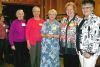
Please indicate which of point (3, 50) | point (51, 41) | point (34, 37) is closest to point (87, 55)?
point (51, 41)

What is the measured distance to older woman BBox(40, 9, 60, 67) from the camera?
16.6 feet

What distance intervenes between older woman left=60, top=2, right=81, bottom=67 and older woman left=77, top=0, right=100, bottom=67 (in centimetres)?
79

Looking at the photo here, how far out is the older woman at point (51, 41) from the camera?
5071mm

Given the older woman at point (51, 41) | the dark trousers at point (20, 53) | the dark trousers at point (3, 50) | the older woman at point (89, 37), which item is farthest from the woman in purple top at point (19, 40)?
the older woman at point (89, 37)

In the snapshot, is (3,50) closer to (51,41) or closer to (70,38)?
(51,41)

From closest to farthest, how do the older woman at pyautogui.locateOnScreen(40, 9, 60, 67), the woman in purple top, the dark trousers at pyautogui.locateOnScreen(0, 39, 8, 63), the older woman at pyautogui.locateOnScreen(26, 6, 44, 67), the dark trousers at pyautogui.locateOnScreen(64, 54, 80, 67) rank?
the dark trousers at pyautogui.locateOnScreen(64, 54, 80, 67)
the older woman at pyautogui.locateOnScreen(40, 9, 60, 67)
the older woman at pyautogui.locateOnScreen(26, 6, 44, 67)
the woman in purple top
the dark trousers at pyautogui.locateOnScreen(0, 39, 8, 63)

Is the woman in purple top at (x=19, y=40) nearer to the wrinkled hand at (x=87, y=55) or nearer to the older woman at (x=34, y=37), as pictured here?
the older woman at (x=34, y=37)

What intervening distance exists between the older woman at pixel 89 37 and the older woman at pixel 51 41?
4.29ft

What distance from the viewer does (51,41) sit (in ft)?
16.8

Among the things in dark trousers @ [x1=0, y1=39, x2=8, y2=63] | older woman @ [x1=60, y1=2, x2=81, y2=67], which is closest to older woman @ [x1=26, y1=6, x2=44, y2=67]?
older woman @ [x1=60, y1=2, x2=81, y2=67]

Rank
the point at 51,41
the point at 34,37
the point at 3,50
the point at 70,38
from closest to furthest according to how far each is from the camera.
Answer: the point at 70,38 < the point at 51,41 < the point at 34,37 < the point at 3,50

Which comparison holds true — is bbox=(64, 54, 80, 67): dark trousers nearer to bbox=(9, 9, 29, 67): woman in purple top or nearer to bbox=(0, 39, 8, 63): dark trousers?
bbox=(9, 9, 29, 67): woman in purple top

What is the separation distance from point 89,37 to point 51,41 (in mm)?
1508

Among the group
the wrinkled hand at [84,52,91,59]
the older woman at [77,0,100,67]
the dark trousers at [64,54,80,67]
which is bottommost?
the dark trousers at [64,54,80,67]
